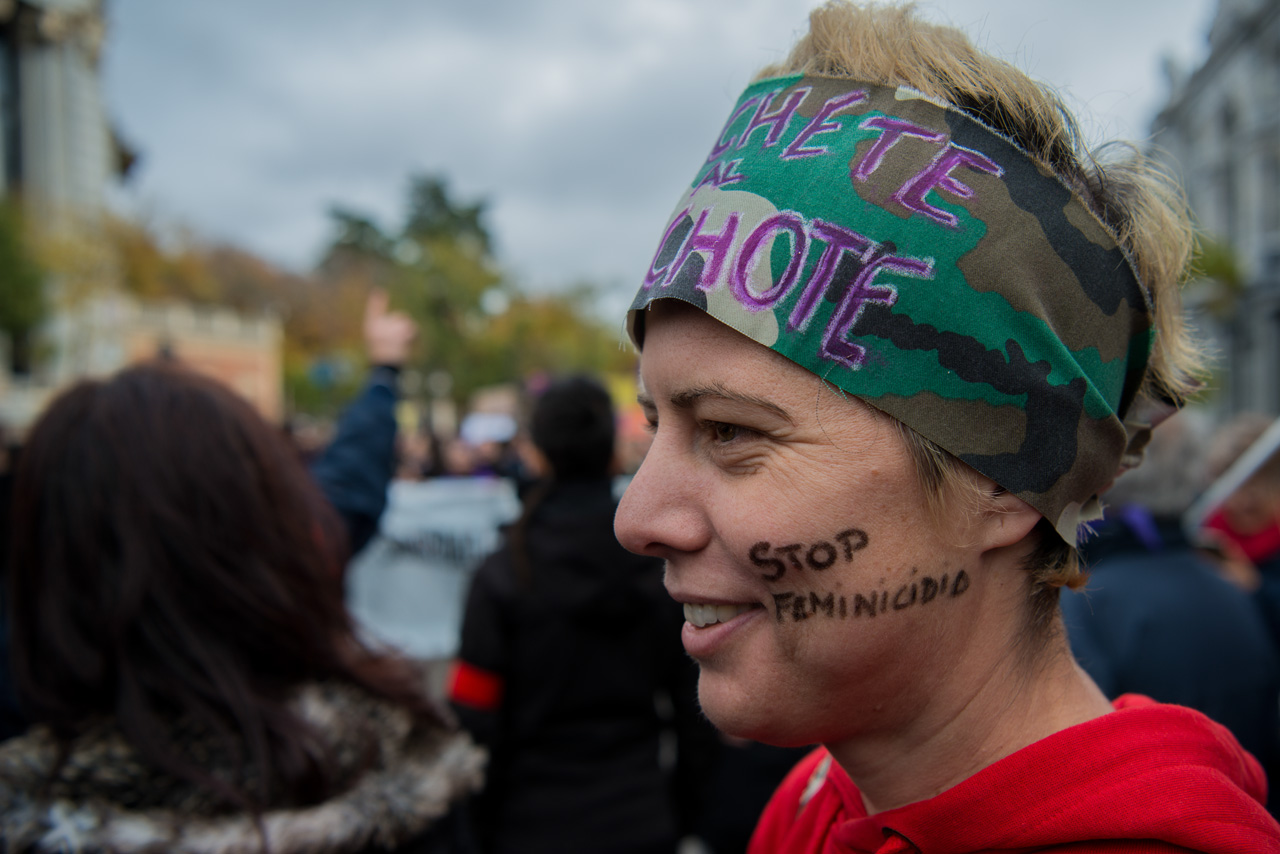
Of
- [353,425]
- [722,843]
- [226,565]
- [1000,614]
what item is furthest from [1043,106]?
[722,843]

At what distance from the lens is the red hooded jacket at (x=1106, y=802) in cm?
90

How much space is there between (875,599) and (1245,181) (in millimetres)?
34183

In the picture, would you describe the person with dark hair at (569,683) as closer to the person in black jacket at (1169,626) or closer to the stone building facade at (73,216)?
the person in black jacket at (1169,626)

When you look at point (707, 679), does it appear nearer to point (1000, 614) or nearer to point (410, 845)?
point (1000, 614)

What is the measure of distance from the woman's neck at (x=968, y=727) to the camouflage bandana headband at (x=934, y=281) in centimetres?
22

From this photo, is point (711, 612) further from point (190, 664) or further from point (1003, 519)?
point (190, 664)

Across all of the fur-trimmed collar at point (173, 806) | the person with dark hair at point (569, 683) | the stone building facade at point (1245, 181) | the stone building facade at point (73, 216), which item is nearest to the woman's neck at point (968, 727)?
the fur-trimmed collar at point (173, 806)

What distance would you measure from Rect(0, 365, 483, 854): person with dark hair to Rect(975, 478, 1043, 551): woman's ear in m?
1.36

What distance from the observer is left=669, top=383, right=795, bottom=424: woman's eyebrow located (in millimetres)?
1023

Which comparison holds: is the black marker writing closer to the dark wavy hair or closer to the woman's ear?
the woman's ear

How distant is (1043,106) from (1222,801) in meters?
0.91

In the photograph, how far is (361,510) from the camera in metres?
3.02

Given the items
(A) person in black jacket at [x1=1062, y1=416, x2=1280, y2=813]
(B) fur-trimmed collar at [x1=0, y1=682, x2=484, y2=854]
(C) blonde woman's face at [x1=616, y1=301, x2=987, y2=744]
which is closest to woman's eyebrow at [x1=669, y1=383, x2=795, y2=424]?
(C) blonde woman's face at [x1=616, y1=301, x2=987, y2=744]

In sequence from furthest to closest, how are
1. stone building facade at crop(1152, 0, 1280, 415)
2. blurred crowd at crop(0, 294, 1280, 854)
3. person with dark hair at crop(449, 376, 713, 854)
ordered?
stone building facade at crop(1152, 0, 1280, 415) → person with dark hair at crop(449, 376, 713, 854) → blurred crowd at crop(0, 294, 1280, 854)
